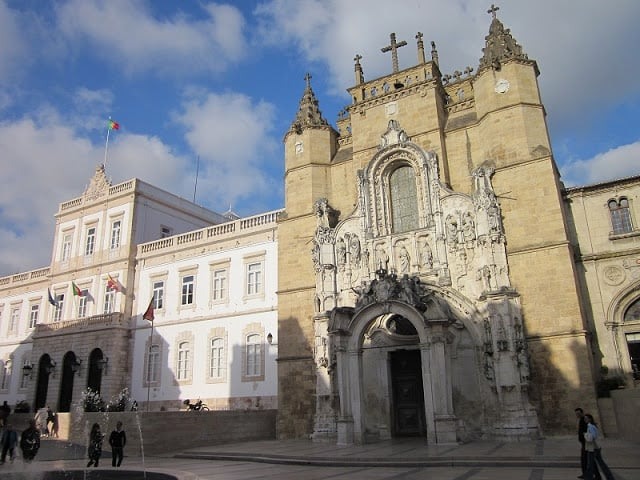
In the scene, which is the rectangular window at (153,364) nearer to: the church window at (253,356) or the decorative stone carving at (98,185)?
the church window at (253,356)

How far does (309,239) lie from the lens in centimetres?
2397

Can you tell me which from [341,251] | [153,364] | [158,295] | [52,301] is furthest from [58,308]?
[341,251]

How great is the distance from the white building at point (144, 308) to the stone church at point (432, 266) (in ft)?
16.1

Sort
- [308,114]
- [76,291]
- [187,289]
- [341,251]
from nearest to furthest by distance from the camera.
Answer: [341,251]
[308,114]
[187,289]
[76,291]

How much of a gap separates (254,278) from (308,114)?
9052mm

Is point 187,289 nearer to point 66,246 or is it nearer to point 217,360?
point 217,360

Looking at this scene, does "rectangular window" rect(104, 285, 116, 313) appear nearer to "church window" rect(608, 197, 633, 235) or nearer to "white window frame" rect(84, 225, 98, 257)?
"white window frame" rect(84, 225, 98, 257)

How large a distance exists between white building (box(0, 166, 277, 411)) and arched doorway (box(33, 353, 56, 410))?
0.33 ft

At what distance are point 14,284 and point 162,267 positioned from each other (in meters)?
15.8

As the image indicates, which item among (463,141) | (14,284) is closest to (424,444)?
(463,141)

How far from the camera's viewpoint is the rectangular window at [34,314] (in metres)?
38.0

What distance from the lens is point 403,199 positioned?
22672 millimetres

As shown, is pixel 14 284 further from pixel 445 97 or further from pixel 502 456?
pixel 502 456

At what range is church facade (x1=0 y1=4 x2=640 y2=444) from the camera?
1798cm
